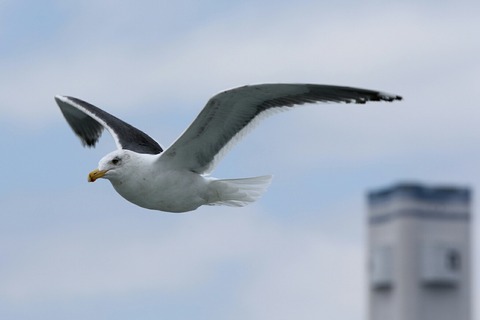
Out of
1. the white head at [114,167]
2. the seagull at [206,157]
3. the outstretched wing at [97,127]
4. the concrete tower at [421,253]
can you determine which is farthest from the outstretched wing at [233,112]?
the concrete tower at [421,253]

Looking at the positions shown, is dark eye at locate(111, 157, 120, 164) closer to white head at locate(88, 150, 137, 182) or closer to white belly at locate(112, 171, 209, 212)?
white head at locate(88, 150, 137, 182)

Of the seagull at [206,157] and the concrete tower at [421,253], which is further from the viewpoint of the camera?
the concrete tower at [421,253]

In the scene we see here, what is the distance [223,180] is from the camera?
11688 mm

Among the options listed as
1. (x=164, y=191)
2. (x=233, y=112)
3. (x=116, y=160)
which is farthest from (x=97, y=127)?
(x=233, y=112)

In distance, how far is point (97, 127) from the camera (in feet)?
47.0

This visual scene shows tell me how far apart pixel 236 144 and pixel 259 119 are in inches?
12.8

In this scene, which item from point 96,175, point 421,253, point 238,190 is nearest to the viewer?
point 96,175

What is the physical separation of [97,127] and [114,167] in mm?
3147

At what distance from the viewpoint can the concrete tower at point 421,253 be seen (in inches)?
2430

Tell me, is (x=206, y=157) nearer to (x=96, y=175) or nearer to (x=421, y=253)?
(x=96, y=175)

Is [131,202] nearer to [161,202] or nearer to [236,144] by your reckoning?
[161,202]

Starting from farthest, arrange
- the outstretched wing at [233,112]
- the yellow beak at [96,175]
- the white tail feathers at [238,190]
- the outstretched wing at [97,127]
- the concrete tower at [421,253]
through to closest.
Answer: the concrete tower at [421,253], the outstretched wing at [97,127], the white tail feathers at [238,190], the yellow beak at [96,175], the outstretched wing at [233,112]

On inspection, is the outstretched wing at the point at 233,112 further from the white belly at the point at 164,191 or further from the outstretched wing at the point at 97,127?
the outstretched wing at the point at 97,127

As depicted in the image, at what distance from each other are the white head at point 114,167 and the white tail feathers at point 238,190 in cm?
75
